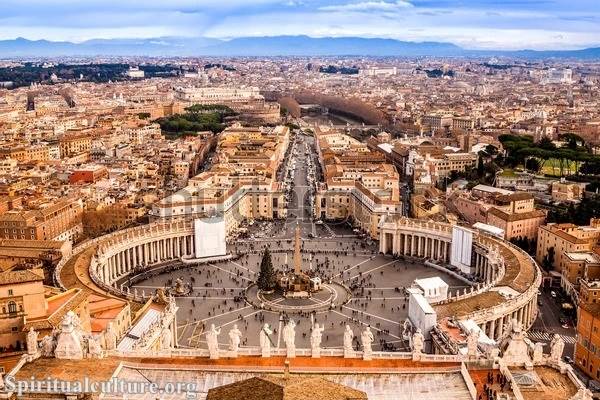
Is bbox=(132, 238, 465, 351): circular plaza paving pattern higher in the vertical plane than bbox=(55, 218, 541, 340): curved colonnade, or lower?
lower

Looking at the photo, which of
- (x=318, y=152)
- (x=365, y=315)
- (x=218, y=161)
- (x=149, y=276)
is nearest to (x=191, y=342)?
(x=365, y=315)

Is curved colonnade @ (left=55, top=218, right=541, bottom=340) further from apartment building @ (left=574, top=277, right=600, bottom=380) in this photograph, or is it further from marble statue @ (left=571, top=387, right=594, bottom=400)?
marble statue @ (left=571, top=387, right=594, bottom=400)

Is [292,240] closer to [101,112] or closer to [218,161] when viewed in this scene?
[218,161]

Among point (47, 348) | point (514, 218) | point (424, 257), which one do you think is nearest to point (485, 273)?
point (424, 257)

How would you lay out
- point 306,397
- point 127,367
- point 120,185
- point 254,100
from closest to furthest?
point 306,397 → point 127,367 → point 120,185 → point 254,100

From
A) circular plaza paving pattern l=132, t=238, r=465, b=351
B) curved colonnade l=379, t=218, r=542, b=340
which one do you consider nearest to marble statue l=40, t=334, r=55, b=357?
circular plaza paving pattern l=132, t=238, r=465, b=351

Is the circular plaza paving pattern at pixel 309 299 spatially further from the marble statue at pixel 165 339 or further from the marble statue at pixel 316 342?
the marble statue at pixel 316 342

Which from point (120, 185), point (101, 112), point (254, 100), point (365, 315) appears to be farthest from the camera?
point (254, 100)
